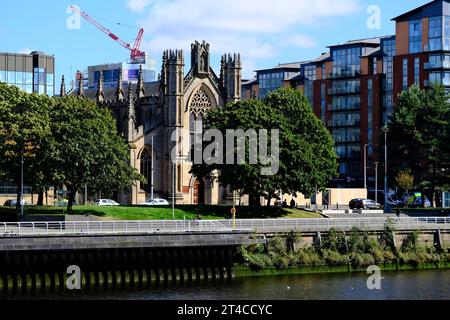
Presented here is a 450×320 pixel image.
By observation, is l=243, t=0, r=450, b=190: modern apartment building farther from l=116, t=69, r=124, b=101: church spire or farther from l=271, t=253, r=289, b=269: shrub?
l=271, t=253, r=289, b=269: shrub

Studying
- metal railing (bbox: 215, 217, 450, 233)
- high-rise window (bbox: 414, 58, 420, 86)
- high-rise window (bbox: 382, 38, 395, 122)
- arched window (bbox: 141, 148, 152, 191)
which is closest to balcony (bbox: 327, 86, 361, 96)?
high-rise window (bbox: 382, 38, 395, 122)

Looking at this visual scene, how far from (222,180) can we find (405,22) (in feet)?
257

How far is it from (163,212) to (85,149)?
14.7 metres

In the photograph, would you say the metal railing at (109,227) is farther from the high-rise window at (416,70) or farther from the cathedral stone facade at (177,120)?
the high-rise window at (416,70)

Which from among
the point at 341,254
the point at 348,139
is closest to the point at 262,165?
the point at 341,254

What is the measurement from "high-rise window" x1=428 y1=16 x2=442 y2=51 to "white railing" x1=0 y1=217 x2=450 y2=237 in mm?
81210

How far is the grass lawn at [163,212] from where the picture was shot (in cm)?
10156

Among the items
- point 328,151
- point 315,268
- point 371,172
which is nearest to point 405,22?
point 371,172

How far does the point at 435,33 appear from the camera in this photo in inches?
6816

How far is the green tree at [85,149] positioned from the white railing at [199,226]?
35.7 ft

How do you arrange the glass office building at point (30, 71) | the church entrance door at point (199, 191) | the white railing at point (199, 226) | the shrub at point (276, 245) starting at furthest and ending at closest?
the glass office building at point (30, 71) → the church entrance door at point (199, 191) → the shrub at point (276, 245) → the white railing at point (199, 226)

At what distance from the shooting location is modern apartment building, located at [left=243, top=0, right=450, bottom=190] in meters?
174

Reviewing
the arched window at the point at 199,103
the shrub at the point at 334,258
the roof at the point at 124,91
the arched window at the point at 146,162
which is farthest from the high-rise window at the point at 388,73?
the shrub at the point at 334,258

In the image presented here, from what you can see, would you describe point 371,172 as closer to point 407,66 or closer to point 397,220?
point 407,66
